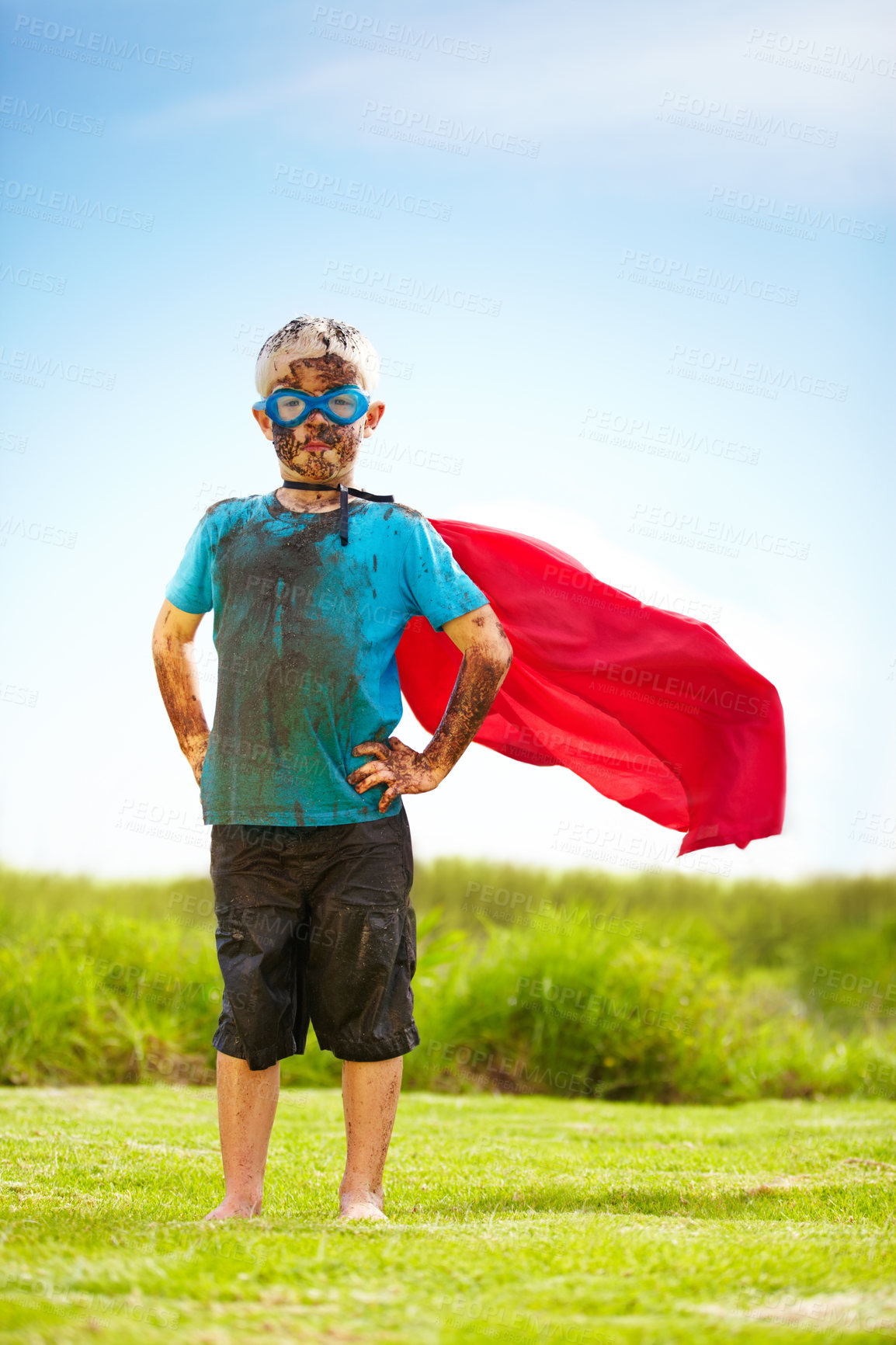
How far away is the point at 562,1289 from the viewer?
6.21 ft

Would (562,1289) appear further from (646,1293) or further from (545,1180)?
(545,1180)

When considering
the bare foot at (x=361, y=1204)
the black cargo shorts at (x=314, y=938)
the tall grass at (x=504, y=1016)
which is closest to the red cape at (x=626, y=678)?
the black cargo shorts at (x=314, y=938)

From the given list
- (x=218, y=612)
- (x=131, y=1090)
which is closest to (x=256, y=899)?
(x=218, y=612)

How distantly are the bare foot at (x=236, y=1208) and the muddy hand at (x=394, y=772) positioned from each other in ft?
3.12

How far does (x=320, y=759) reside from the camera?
2.80 m

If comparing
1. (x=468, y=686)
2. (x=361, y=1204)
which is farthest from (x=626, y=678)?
(x=361, y=1204)

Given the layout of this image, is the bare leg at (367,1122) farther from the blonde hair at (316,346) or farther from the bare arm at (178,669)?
the blonde hair at (316,346)

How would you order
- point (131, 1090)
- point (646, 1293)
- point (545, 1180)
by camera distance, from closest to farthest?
point (646, 1293) → point (545, 1180) → point (131, 1090)

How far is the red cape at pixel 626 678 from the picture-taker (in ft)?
12.1

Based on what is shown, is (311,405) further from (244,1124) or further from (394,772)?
(244,1124)

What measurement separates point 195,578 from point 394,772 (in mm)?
779

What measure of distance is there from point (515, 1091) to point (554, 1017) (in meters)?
0.48

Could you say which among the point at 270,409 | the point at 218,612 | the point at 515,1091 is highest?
the point at 270,409

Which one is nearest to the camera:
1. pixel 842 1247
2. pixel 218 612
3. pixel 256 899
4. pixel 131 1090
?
pixel 842 1247
